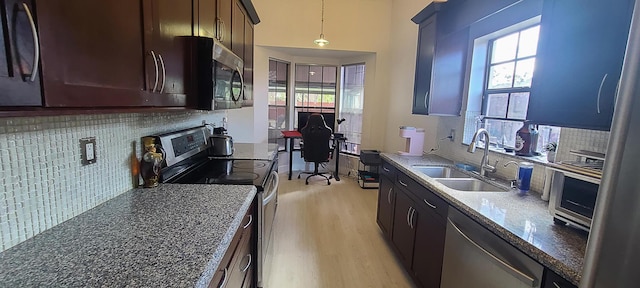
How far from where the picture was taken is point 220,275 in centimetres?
101

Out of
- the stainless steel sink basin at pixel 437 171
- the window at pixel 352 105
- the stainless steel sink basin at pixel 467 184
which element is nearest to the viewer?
the stainless steel sink basin at pixel 467 184

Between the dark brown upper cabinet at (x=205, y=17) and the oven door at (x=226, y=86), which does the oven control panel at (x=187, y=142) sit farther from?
the dark brown upper cabinet at (x=205, y=17)

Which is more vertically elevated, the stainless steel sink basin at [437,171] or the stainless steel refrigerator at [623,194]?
the stainless steel refrigerator at [623,194]

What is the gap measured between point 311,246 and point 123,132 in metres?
1.97

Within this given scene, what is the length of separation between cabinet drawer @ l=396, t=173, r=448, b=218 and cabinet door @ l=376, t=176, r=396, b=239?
0.26 m

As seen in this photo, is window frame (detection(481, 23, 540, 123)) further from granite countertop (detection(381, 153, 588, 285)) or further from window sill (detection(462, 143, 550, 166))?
granite countertop (detection(381, 153, 588, 285))

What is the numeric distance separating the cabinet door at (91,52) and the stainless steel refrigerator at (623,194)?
1.29 metres

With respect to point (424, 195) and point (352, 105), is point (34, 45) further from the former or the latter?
point (352, 105)

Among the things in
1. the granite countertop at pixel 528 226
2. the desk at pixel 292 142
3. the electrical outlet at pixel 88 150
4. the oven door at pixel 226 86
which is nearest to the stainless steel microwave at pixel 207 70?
the oven door at pixel 226 86

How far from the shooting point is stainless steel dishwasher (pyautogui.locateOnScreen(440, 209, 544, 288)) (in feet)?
3.57

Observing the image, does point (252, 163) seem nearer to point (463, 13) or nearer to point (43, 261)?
point (43, 261)

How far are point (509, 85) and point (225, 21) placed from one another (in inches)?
91.4

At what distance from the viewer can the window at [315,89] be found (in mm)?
5446

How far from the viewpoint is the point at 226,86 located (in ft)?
5.90
